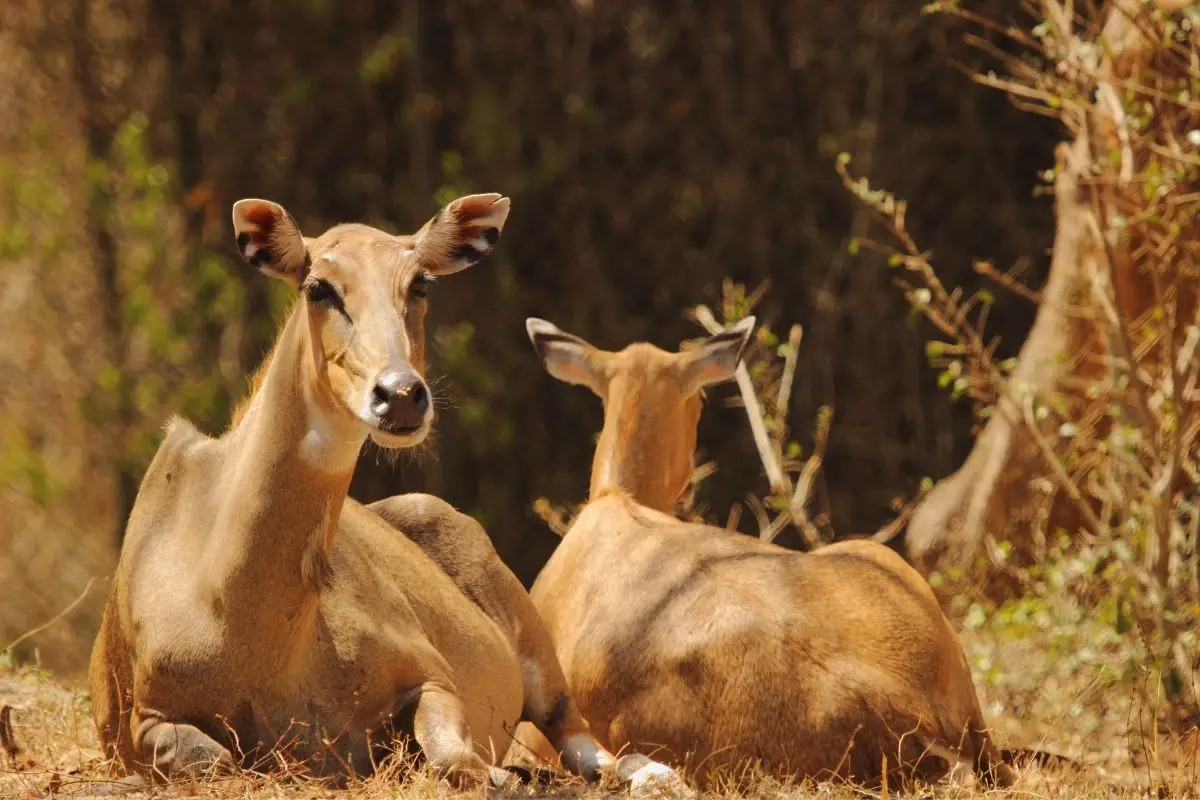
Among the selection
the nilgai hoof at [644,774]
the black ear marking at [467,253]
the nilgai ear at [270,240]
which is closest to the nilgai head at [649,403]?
the nilgai hoof at [644,774]

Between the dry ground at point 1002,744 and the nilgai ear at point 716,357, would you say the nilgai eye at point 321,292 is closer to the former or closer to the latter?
the dry ground at point 1002,744

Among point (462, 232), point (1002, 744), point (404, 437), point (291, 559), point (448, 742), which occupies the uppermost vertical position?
point (462, 232)

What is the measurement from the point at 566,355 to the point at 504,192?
3.67 m

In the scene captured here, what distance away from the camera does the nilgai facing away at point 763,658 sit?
5777 millimetres

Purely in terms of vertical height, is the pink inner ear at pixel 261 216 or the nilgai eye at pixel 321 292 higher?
the pink inner ear at pixel 261 216

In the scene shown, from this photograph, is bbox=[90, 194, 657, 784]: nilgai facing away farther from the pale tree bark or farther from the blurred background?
the blurred background

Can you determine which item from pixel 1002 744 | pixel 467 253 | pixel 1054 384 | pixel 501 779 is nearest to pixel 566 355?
pixel 1002 744

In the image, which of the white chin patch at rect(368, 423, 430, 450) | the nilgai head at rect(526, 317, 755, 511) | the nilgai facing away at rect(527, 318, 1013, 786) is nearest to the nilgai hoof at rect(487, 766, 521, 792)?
the nilgai facing away at rect(527, 318, 1013, 786)

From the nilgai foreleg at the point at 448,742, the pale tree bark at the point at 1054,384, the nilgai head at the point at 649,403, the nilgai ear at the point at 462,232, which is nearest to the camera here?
the nilgai foreleg at the point at 448,742

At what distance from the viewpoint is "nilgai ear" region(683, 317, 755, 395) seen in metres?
7.92

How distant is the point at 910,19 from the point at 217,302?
4.81m

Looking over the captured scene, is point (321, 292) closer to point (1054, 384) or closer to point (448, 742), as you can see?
point (448, 742)

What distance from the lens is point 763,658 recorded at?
585 cm

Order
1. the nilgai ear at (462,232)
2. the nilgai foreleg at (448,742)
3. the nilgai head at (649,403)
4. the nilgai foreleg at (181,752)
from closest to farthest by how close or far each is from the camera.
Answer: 1. the nilgai foreleg at (181,752)
2. the nilgai foreleg at (448,742)
3. the nilgai ear at (462,232)
4. the nilgai head at (649,403)
